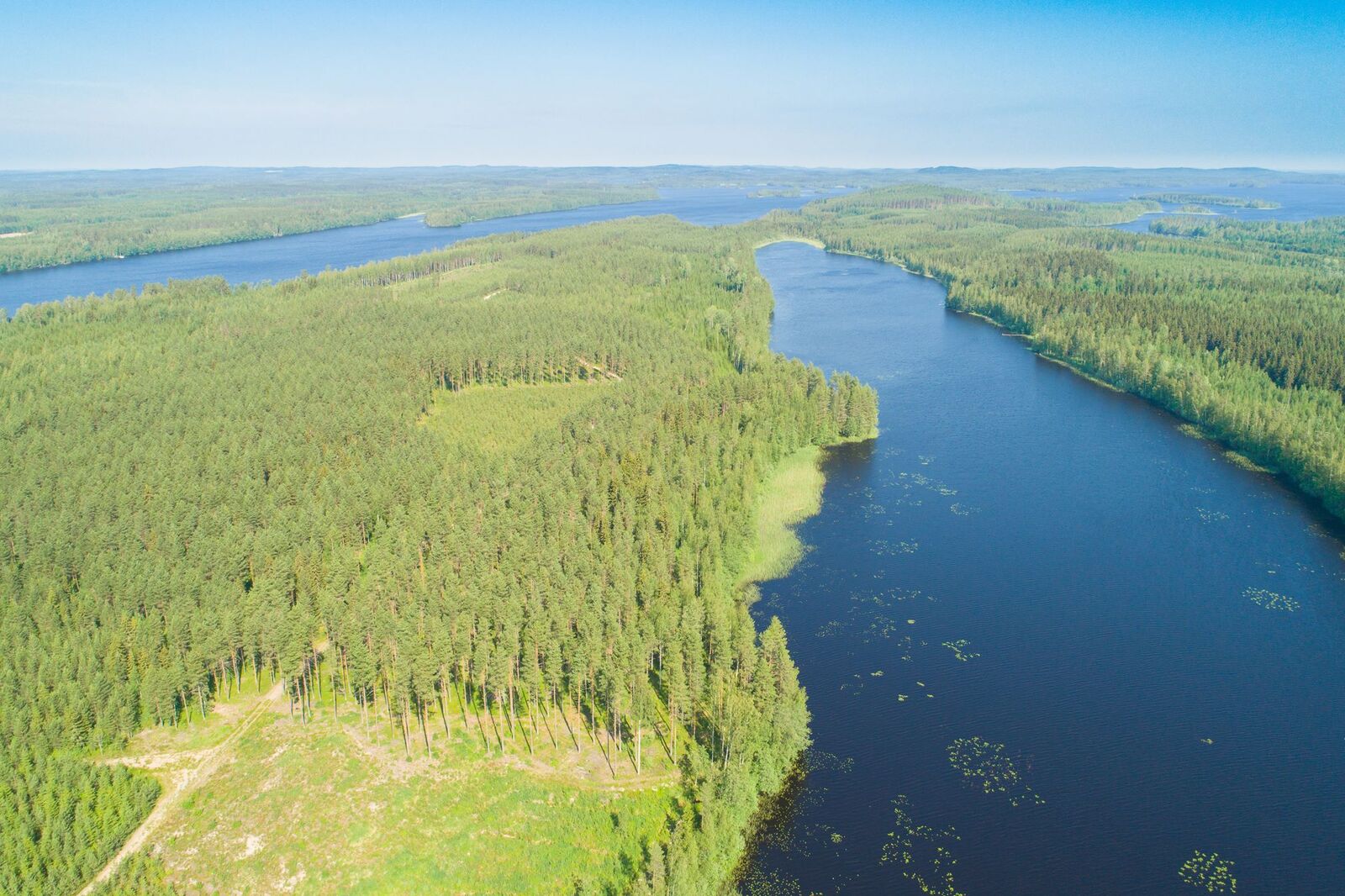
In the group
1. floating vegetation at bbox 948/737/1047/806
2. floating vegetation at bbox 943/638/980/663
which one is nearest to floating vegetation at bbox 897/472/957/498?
floating vegetation at bbox 943/638/980/663

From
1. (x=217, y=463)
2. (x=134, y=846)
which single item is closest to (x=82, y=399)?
(x=217, y=463)

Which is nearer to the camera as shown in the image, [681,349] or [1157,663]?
[1157,663]

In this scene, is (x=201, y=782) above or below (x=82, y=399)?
below

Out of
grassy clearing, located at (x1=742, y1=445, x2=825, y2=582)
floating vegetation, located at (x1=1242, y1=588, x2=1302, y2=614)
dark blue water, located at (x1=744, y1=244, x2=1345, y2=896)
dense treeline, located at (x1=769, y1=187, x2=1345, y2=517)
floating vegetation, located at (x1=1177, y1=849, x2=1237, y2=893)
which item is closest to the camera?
floating vegetation, located at (x1=1177, y1=849, x2=1237, y2=893)

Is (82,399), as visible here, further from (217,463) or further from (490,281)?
(490,281)

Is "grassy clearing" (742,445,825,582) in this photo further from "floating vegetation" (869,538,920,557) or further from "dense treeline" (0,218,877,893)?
"floating vegetation" (869,538,920,557)

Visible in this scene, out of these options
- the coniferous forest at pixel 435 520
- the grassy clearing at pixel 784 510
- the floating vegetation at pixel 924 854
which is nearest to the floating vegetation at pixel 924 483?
the grassy clearing at pixel 784 510

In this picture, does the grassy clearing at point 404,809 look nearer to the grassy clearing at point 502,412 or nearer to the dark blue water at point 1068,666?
the dark blue water at point 1068,666
